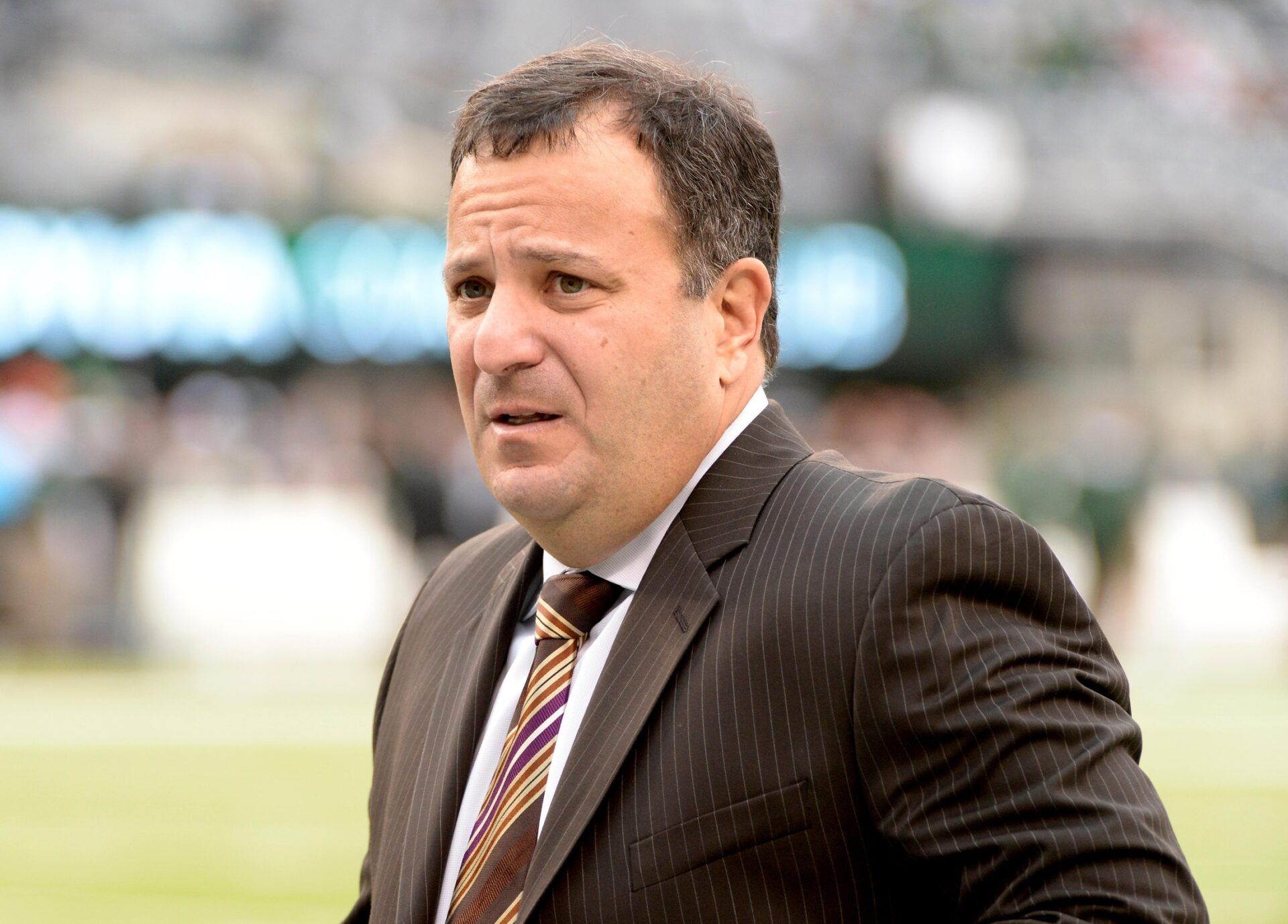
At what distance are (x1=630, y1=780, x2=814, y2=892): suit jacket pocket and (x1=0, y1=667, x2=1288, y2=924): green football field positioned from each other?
4.82 meters

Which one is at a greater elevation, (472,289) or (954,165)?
(954,165)

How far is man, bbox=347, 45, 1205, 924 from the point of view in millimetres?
1715

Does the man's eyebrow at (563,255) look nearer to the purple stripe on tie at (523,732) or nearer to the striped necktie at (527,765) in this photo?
the striped necktie at (527,765)

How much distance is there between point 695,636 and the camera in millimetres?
1959

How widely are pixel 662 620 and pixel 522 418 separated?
317mm

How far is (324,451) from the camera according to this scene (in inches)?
621

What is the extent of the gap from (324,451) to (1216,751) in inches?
350

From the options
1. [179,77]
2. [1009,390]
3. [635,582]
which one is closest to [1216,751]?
[635,582]

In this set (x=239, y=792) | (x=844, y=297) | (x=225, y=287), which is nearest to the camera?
(x=239, y=792)

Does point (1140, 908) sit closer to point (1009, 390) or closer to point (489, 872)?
point (489, 872)

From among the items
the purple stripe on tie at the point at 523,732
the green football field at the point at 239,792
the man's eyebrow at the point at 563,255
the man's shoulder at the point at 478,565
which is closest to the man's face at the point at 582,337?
the man's eyebrow at the point at 563,255

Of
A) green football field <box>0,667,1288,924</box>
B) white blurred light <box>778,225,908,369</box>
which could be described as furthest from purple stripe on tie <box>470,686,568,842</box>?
white blurred light <box>778,225,908,369</box>

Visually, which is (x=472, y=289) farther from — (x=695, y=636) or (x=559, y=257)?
(x=695, y=636)

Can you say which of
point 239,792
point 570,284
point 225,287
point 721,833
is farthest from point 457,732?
point 225,287
